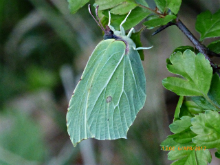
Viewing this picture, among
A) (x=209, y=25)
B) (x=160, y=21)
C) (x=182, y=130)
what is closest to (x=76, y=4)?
(x=160, y=21)

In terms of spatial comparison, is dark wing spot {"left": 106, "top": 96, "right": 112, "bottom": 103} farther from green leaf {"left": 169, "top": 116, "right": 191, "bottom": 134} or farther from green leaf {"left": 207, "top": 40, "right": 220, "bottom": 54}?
green leaf {"left": 207, "top": 40, "right": 220, "bottom": 54}

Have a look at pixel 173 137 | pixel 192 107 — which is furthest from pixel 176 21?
pixel 173 137

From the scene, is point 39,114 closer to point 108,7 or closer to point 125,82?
point 125,82

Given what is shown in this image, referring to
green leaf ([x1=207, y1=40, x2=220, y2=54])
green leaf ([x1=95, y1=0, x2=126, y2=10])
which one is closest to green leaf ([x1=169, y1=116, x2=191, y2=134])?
green leaf ([x1=207, y1=40, x2=220, y2=54])

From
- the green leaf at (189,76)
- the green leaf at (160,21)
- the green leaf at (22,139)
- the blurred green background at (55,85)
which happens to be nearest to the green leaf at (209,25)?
the green leaf at (189,76)

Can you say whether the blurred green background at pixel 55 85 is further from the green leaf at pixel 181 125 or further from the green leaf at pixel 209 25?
the green leaf at pixel 181 125

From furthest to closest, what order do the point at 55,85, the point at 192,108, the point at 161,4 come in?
the point at 55,85, the point at 192,108, the point at 161,4

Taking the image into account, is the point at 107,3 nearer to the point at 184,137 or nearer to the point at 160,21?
the point at 160,21
